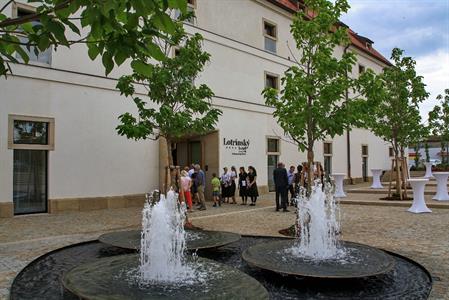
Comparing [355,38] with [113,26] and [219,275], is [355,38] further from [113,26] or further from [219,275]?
[113,26]

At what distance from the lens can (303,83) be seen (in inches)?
407

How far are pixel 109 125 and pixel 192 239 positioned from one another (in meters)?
9.09

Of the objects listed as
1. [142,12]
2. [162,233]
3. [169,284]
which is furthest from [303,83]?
[142,12]

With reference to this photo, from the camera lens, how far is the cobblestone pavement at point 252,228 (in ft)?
25.1

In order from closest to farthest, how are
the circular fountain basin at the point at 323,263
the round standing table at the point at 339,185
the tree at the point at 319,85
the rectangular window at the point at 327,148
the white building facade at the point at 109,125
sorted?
the circular fountain basin at the point at 323,263, the tree at the point at 319,85, the white building facade at the point at 109,125, the round standing table at the point at 339,185, the rectangular window at the point at 327,148

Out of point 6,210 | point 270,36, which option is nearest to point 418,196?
point 6,210

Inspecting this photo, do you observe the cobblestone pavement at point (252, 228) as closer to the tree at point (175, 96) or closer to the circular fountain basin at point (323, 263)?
the circular fountain basin at point (323, 263)

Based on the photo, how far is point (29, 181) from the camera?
14.3 metres

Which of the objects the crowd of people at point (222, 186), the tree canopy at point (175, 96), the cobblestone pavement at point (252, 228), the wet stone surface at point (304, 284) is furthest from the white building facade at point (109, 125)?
the wet stone surface at point (304, 284)

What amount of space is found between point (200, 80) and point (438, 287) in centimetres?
1535

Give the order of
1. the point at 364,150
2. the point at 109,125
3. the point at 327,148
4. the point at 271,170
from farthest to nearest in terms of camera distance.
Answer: the point at 364,150 → the point at 327,148 → the point at 271,170 → the point at 109,125

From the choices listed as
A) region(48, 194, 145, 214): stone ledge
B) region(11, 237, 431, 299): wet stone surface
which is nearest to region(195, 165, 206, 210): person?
region(48, 194, 145, 214): stone ledge

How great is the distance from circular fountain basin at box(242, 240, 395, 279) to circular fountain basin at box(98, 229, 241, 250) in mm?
836

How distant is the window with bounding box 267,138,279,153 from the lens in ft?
78.0
